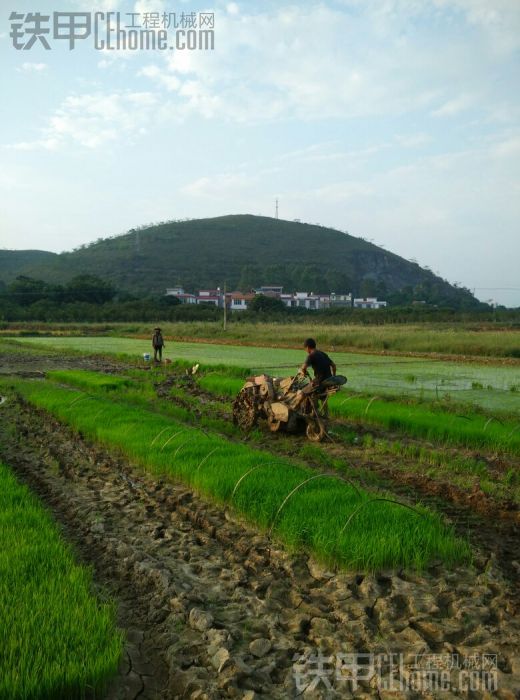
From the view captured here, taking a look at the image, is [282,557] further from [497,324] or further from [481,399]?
[497,324]

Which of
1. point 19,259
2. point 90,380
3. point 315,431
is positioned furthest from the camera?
point 19,259

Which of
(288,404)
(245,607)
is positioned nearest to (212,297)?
(288,404)

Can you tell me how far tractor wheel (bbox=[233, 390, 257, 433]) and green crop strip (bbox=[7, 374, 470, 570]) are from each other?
1.47 metres

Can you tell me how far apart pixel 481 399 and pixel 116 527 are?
389 inches

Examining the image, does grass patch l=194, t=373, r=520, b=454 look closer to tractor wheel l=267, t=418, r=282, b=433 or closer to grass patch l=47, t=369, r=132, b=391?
tractor wheel l=267, t=418, r=282, b=433

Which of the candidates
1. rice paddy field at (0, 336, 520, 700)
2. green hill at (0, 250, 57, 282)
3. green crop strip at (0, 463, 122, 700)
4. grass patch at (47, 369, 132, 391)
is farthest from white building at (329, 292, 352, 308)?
green crop strip at (0, 463, 122, 700)

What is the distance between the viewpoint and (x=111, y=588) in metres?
4.18

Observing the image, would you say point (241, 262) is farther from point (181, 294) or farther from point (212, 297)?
point (181, 294)

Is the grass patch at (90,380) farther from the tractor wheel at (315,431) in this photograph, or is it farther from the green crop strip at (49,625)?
the green crop strip at (49,625)

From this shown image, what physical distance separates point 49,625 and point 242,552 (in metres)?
1.79

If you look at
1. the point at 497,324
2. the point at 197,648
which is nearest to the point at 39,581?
the point at 197,648

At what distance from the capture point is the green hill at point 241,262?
10725 cm

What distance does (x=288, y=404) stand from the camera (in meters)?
9.25

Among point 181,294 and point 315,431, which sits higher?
point 181,294
